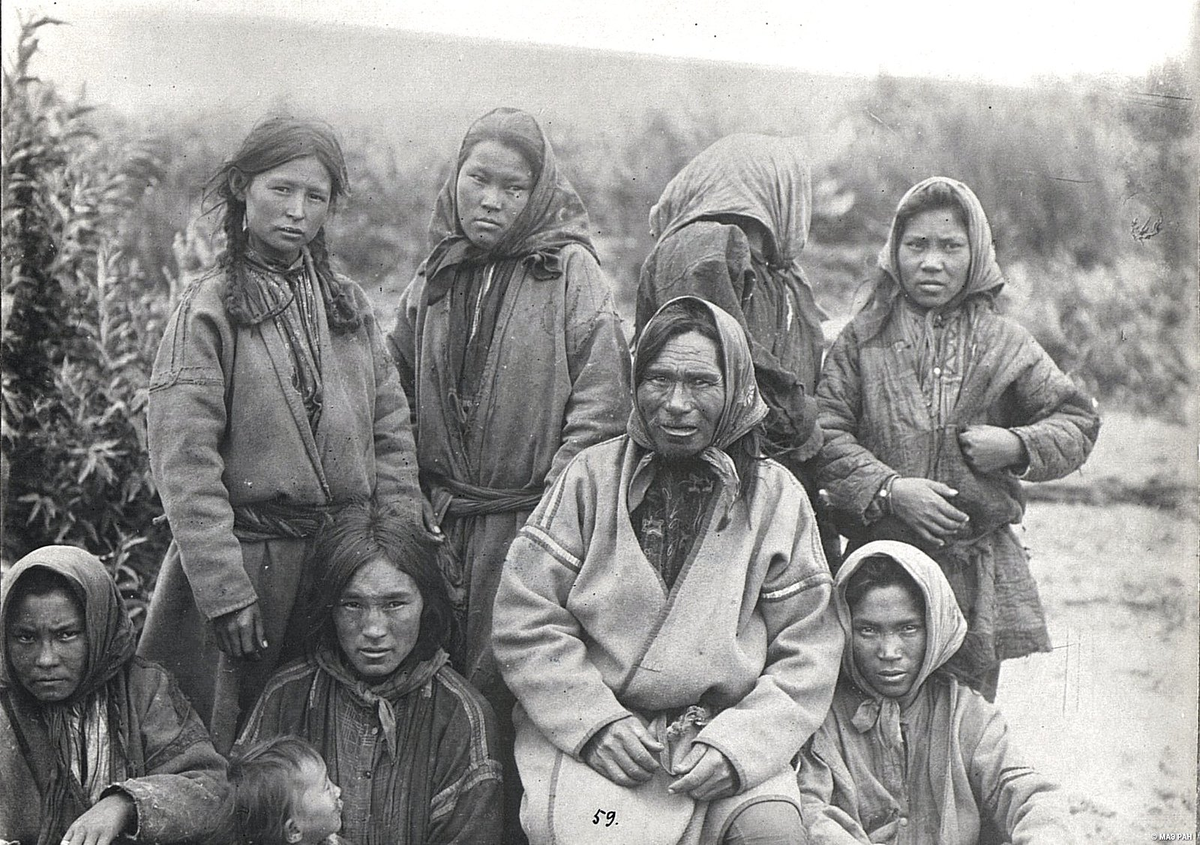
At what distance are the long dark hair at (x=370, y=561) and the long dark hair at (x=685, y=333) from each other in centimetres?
74

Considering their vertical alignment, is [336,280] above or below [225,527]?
above

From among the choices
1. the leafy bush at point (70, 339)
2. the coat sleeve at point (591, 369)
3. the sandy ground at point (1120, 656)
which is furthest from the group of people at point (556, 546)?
the leafy bush at point (70, 339)

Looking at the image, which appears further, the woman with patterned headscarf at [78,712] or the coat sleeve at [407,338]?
the coat sleeve at [407,338]

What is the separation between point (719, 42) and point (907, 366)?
1096 millimetres

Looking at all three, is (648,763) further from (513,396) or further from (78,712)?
(78,712)

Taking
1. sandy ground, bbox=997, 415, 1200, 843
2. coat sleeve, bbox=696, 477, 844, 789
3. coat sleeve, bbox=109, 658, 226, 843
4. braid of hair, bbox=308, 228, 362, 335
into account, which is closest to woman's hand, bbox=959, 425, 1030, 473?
sandy ground, bbox=997, 415, 1200, 843

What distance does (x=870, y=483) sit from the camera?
4.53 m

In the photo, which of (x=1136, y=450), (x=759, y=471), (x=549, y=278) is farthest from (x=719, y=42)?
(x=1136, y=450)

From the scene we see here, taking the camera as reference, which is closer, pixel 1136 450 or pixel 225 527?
pixel 225 527

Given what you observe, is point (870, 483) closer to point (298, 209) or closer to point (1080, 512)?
point (1080, 512)

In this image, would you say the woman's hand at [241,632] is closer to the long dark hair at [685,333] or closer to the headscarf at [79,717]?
the headscarf at [79,717]

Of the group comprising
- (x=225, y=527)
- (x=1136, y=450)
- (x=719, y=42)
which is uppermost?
(x=719, y=42)

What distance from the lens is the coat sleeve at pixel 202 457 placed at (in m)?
4.37

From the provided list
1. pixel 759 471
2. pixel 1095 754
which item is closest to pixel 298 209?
pixel 759 471
